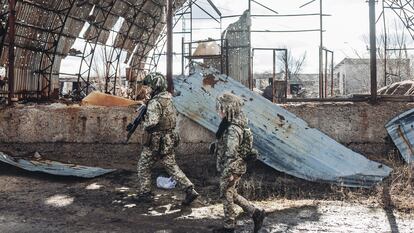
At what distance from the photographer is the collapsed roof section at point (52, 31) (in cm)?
1659

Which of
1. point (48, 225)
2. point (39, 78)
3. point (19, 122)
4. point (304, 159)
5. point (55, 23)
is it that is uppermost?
point (55, 23)

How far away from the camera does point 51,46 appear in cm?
1855

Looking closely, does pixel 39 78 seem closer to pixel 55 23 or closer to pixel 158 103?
pixel 55 23

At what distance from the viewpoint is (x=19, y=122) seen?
763 cm

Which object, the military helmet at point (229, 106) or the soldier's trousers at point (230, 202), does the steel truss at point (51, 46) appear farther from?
the soldier's trousers at point (230, 202)

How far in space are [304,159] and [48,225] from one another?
371 cm

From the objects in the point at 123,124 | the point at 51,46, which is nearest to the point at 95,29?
the point at 51,46

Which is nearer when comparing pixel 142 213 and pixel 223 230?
pixel 223 230

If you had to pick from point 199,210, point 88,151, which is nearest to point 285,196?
point 199,210

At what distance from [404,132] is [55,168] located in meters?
5.46

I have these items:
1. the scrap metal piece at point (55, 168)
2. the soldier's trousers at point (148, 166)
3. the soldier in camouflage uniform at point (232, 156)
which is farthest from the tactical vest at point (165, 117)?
the scrap metal piece at point (55, 168)

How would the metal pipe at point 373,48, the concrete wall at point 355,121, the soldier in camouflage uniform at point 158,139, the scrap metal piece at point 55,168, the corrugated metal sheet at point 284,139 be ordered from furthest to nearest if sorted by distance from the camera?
the metal pipe at point 373,48, the concrete wall at point 355,121, the scrap metal piece at point 55,168, the corrugated metal sheet at point 284,139, the soldier in camouflage uniform at point 158,139

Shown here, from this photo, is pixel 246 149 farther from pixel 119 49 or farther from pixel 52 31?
pixel 119 49

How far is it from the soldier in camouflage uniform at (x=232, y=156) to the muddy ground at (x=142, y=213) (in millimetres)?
247
